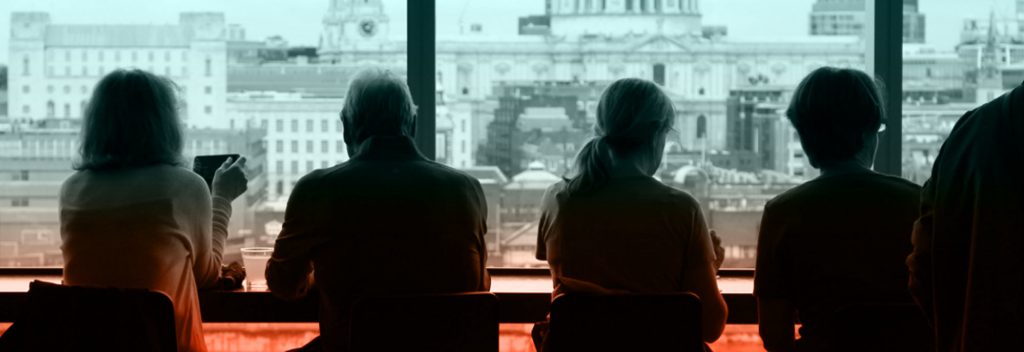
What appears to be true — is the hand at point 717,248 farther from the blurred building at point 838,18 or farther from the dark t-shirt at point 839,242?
the blurred building at point 838,18

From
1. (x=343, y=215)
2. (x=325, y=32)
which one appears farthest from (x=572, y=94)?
(x=343, y=215)

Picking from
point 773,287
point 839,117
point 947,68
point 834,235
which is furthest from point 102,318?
point 947,68

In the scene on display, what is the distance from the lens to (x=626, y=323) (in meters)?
2.20

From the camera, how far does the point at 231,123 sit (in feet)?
11.8

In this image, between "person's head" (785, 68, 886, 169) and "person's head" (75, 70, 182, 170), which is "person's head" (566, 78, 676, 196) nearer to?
"person's head" (785, 68, 886, 169)

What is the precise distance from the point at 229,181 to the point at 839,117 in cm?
159

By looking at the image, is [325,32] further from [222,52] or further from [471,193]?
[471,193]

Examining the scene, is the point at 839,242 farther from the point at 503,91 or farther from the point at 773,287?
the point at 503,91

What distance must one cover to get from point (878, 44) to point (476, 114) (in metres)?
1.37

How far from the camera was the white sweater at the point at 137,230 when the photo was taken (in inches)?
98.8

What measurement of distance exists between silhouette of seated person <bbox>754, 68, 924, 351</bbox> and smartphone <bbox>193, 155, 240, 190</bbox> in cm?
149

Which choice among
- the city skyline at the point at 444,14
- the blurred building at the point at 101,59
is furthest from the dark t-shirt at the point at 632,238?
the blurred building at the point at 101,59

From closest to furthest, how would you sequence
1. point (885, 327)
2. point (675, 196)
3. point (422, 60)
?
point (885, 327) → point (675, 196) → point (422, 60)

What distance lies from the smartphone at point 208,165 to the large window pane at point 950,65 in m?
2.24
